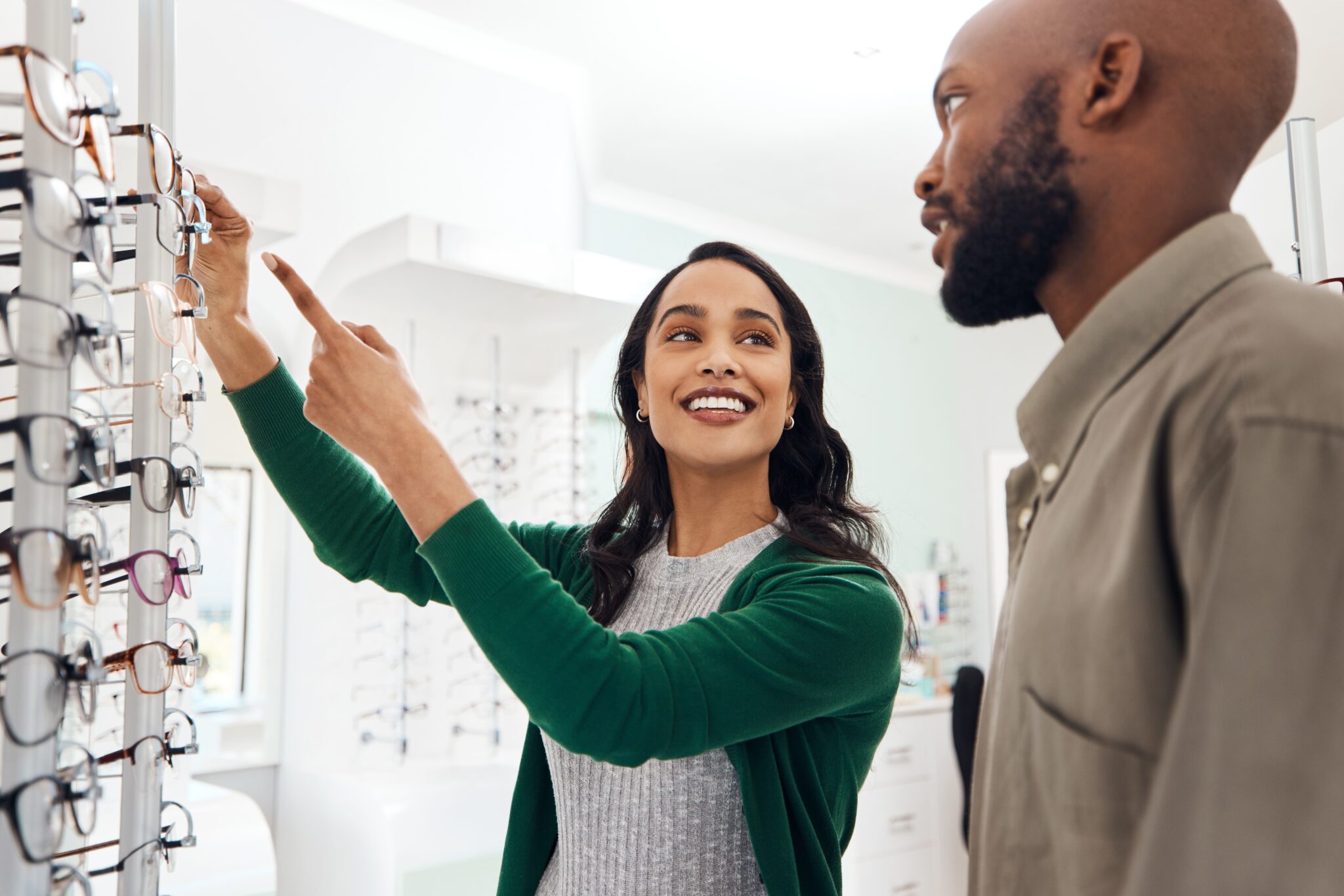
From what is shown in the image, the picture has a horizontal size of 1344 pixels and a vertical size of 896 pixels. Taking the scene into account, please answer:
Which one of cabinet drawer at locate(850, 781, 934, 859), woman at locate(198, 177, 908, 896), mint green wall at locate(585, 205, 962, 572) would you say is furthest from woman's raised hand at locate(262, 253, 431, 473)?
mint green wall at locate(585, 205, 962, 572)

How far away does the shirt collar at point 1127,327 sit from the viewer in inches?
20.8

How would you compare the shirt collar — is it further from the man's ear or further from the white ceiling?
the white ceiling

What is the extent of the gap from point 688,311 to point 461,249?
152 centimetres

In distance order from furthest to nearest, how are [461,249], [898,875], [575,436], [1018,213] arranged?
[898,875]
[575,436]
[461,249]
[1018,213]

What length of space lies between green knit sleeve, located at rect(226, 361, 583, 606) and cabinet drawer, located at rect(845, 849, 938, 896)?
3.41 meters

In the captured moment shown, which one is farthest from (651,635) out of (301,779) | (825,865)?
(301,779)

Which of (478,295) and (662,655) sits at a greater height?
(478,295)

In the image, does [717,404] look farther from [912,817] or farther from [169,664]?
[912,817]

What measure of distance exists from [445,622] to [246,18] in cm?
181

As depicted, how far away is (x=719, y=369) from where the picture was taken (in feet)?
3.79

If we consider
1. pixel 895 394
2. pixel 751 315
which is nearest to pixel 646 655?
pixel 751 315

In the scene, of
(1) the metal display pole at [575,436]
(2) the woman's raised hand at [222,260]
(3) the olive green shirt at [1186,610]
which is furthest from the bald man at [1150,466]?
(1) the metal display pole at [575,436]

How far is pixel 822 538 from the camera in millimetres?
1155

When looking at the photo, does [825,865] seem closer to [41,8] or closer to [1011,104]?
[1011,104]
